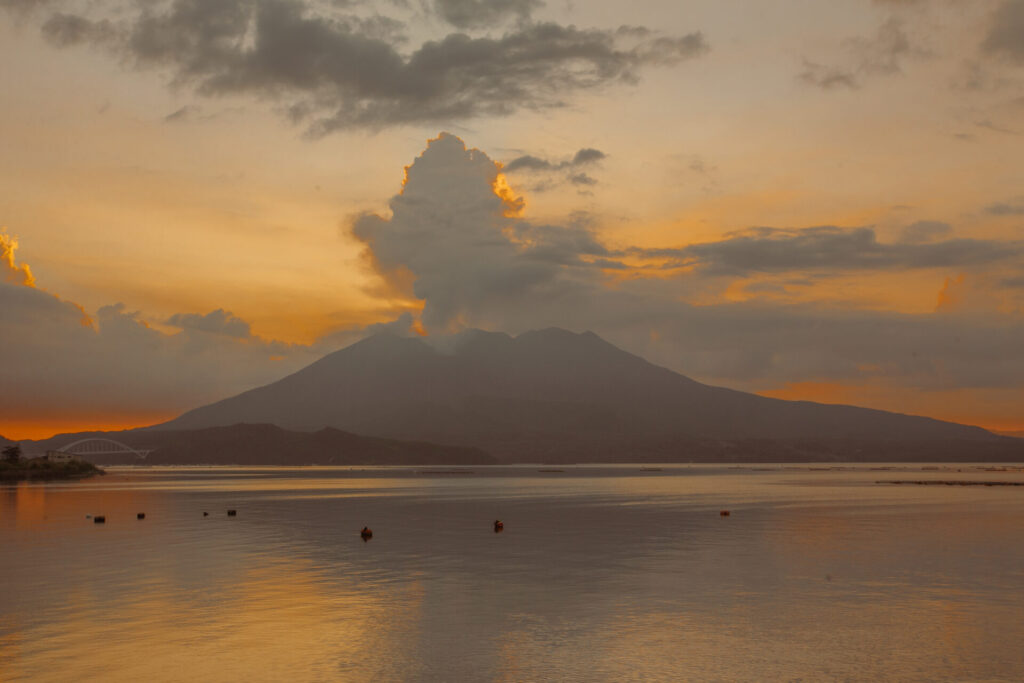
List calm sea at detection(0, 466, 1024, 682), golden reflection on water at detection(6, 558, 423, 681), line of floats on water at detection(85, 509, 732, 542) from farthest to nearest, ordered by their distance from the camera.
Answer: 1. line of floats on water at detection(85, 509, 732, 542)
2. calm sea at detection(0, 466, 1024, 682)
3. golden reflection on water at detection(6, 558, 423, 681)

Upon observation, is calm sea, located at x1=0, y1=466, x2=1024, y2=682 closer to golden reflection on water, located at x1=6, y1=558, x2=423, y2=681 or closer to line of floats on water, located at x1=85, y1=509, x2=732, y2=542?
golden reflection on water, located at x1=6, y1=558, x2=423, y2=681

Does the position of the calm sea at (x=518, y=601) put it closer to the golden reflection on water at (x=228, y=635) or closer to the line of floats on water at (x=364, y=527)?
the golden reflection on water at (x=228, y=635)

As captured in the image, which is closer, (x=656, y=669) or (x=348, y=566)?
(x=656, y=669)

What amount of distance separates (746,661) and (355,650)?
13.9 metres

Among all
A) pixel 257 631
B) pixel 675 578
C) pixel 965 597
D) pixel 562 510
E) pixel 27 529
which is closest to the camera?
pixel 257 631

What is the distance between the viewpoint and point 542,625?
38.0m

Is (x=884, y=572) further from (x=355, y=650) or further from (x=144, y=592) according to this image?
(x=144, y=592)

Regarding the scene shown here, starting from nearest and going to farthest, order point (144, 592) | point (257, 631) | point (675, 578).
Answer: point (257, 631) < point (144, 592) < point (675, 578)

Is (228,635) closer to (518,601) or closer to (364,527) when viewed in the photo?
(518,601)

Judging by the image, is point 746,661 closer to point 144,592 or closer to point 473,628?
point 473,628

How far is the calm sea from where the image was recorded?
103 feet

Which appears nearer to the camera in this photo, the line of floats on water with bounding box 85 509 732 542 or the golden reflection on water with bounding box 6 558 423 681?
the golden reflection on water with bounding box 6 558 423 681

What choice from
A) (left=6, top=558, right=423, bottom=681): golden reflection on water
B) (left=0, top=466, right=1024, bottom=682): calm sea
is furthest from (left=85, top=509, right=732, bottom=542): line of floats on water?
(left=6, top=558, right=423, bottom=681): golden reflection on water

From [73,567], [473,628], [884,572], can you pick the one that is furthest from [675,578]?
[73,567]
